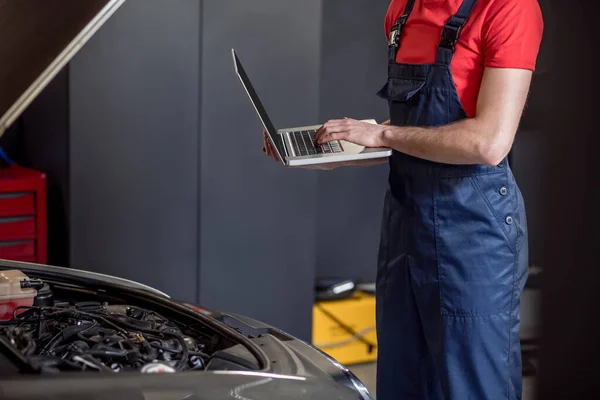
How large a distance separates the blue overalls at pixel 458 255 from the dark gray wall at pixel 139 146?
130 centimetres

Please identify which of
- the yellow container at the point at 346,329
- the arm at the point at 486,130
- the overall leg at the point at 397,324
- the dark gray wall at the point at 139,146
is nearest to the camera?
the arm at the point at 486,130

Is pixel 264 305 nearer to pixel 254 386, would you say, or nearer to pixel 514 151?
pixel 514 151

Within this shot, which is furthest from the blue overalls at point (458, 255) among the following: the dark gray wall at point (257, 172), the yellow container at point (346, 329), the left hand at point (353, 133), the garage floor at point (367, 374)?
the yellow container at point (346, 329)

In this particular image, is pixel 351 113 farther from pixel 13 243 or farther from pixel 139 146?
pixel 13 243

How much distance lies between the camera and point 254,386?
1287mm

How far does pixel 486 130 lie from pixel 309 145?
42 centimetres

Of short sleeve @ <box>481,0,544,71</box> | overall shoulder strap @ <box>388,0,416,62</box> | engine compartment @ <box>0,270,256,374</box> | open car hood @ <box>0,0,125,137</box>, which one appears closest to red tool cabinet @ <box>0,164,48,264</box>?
open car hood @ <box>0,0,125,137</box>

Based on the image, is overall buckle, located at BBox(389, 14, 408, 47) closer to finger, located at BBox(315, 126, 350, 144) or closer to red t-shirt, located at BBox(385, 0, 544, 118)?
red t-shirt, located at BBox(385, 0, 544, 118)

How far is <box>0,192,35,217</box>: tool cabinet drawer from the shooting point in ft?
9.37

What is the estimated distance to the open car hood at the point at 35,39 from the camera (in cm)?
171

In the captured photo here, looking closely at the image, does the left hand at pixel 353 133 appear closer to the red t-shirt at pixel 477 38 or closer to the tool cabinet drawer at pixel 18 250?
the red t-shirt at pixel 477 38

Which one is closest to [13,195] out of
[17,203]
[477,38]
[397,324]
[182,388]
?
[17,203]

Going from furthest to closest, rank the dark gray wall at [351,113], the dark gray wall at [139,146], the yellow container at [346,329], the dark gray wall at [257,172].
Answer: the dark gray wall at [351,113] < the yellow container at [346,329] < the dark gray wall at [257,172] < the dark gray wall at [139,146]

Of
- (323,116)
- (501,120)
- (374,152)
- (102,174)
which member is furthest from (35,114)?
(501,120)
